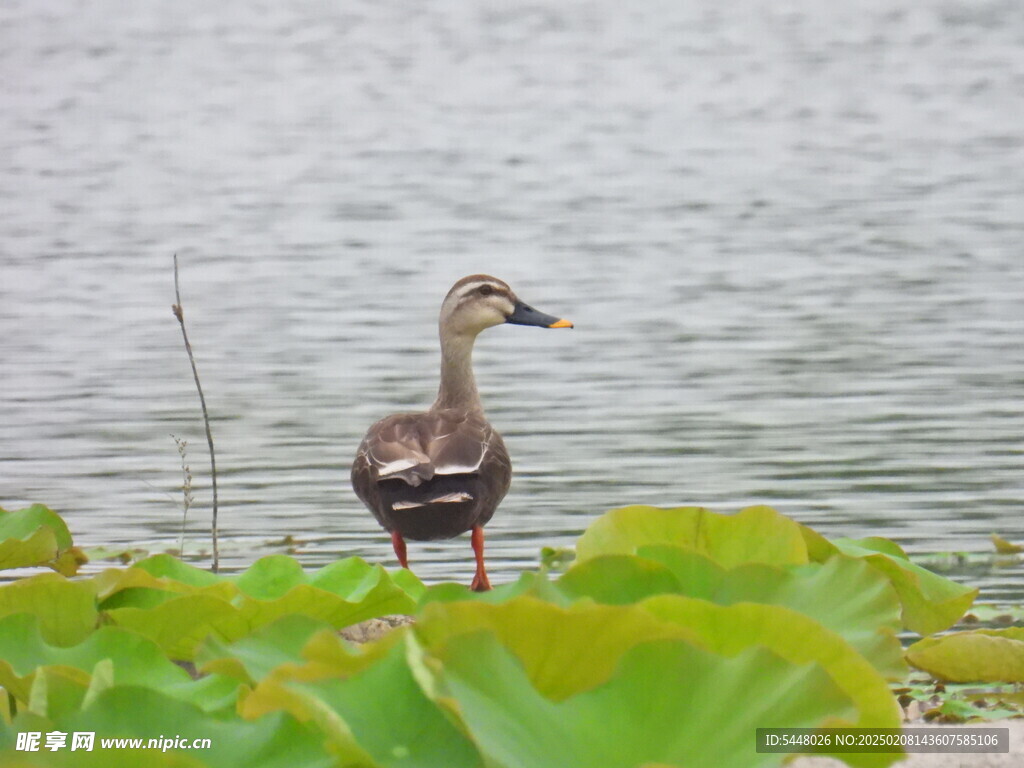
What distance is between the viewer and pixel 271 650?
278cm

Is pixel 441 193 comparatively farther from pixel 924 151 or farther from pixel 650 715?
pixel 650 715

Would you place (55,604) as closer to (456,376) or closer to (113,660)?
(113,660)

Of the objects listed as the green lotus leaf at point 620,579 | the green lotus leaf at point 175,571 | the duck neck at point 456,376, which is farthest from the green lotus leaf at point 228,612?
the duck neck at point 456,376

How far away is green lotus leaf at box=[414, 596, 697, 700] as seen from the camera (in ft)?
8.20

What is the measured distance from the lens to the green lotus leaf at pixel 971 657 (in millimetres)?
3615

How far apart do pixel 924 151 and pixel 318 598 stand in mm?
14562

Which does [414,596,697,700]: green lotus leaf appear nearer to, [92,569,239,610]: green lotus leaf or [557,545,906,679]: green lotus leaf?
[557,545,906,679]: green lotus leaf

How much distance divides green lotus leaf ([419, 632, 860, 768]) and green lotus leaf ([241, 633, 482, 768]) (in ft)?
0.36

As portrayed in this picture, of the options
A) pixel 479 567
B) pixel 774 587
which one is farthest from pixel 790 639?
pixel 479 567

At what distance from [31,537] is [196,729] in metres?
2.34

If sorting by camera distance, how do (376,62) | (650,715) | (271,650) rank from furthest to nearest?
(376,62) → (271,650) → (650,715)

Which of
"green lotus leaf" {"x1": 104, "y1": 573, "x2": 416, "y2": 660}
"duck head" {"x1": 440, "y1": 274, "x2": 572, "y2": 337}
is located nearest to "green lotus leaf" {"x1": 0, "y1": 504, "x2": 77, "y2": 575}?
"green lotus leaf" {"x1": 104, "y1": 573, "x2": 416, "y2": 660}

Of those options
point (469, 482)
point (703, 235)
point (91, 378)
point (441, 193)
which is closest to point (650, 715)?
point (469, 482)

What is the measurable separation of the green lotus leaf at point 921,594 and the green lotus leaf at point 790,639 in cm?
116
